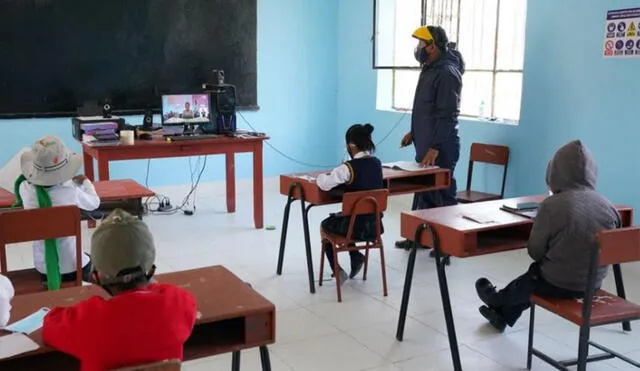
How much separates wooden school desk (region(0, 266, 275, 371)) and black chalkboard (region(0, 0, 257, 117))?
4.53 meters

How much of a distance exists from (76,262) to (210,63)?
424 centimetres

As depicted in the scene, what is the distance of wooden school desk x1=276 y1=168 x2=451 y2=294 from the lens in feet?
13.2

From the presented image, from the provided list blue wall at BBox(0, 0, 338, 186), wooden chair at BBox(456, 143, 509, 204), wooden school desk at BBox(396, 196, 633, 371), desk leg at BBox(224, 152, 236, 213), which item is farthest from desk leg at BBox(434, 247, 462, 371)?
blue wall at BBox(0, 0, 338, 186)

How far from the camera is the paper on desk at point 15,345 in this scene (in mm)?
1714

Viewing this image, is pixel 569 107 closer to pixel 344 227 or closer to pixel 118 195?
pixel 344 227

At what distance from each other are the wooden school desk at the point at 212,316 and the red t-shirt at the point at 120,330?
0.58 ft

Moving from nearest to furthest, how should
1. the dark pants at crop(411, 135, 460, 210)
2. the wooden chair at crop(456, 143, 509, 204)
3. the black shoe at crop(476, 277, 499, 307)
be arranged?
the black shoe at crop(476, 277, 499, 307)
the dark pants at crop(411, 135, 460, 210)
the wooden chair at crop(456, 143, 509, 204)

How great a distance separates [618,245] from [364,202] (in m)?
1.50

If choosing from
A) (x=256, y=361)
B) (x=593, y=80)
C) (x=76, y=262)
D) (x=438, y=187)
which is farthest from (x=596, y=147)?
(x=76, y=262)

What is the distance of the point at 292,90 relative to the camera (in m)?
7.74

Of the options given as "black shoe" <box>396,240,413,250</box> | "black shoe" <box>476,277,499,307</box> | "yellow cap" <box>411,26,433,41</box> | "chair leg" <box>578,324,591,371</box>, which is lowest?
"black shoe" <box>396,240,413,250</box>

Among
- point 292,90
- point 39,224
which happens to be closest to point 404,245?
point 39,224

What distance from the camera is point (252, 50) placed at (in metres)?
7.31

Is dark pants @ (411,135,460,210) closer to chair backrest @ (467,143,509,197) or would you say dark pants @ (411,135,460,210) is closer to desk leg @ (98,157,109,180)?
chair backrest @ (467,143,509,197)
